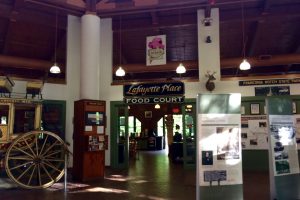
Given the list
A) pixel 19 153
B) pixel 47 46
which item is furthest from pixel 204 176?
pixel 47 46

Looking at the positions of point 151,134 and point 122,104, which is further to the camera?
point 151,134

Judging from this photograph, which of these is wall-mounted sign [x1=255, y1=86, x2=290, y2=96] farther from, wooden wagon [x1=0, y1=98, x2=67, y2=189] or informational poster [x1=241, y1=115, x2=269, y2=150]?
wooden wagon [x1=0, y1=98, x2=67, y2=189]

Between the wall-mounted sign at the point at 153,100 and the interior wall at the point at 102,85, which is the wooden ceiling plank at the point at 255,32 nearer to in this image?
the interior wall at the point at 102,85

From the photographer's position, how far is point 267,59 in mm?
10172

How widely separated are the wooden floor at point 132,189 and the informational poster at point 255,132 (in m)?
0.94

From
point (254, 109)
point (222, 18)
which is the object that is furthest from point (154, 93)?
point (222, 18)

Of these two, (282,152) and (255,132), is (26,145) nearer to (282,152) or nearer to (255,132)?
(282,152)

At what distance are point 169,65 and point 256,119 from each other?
322cm

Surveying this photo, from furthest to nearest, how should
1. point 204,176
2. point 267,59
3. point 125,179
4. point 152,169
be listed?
point 267,59 → point 152,169 → point 125,179 → point 204,176

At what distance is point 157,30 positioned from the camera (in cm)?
1009

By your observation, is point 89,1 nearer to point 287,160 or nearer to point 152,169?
point 152,169

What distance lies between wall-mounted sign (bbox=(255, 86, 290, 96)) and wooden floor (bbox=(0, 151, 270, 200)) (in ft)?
7.64

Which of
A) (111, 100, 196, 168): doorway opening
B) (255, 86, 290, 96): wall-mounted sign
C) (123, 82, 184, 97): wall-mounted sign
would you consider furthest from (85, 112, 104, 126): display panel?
(255, 86, 290, 96): wall-mounted sign

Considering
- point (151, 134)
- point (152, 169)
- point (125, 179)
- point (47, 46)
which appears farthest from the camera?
point (151, 134)
